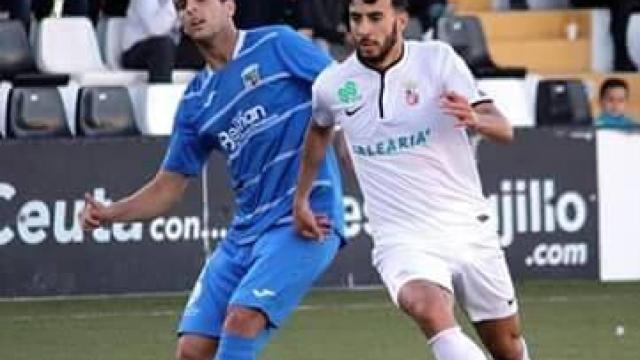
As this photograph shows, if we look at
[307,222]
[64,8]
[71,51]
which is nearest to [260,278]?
[307,222]

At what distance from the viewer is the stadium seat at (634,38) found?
73.2 feet

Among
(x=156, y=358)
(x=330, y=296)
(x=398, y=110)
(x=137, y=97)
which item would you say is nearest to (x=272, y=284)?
(x=398, y=110)

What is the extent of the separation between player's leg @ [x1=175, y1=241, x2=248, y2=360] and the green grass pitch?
383cm

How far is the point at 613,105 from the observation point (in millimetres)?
19281

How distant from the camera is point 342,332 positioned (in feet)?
50.4

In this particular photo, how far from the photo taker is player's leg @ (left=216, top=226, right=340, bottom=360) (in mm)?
9789

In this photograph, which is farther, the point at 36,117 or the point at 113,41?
the point at 113,41

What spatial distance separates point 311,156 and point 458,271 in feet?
2.49

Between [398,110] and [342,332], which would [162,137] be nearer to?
[342,332]

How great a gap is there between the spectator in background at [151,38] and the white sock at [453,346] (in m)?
10.1

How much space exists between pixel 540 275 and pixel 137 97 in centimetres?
335

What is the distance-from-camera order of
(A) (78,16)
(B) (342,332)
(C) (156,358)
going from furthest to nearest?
(A) (78,16)
(B) (342,332)
(C) (156,358)

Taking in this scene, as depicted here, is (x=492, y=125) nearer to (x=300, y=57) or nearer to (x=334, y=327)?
(x=300, y=57)

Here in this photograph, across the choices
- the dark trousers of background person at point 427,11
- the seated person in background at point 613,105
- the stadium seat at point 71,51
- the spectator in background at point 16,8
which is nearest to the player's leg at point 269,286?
the seated person in background at point 613,105
